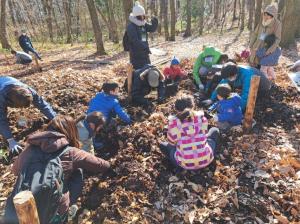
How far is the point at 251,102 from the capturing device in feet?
17.1

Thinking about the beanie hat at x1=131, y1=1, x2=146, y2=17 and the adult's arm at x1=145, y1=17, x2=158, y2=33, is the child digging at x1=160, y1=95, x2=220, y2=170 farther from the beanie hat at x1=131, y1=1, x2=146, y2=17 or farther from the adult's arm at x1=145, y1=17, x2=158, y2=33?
the adult's arm at x1=145, y1=17, x2=158, y2=33

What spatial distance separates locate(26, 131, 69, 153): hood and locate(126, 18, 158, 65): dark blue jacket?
4596mm

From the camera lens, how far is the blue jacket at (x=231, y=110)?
5375mm

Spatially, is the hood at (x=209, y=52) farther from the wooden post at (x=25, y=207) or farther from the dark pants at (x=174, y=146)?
the wooden post at (x=25, y=207)

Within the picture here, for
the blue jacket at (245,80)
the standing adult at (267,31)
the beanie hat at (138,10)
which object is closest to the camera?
the blue jacket at (245,80)

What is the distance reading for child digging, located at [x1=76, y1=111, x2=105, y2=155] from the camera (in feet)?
14.3

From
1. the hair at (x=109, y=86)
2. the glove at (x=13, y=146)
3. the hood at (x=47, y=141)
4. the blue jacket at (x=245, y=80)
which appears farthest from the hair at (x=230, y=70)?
the glove at (x=13, y=146)

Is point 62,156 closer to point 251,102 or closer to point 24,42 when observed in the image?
point 251,102

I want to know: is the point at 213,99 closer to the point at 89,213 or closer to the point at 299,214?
the point at 299,214

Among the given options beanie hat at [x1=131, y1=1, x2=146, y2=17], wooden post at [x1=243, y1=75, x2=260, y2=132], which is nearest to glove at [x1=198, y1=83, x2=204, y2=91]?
wooden post at [x1=243, y1=75, x2=260, y2=132]

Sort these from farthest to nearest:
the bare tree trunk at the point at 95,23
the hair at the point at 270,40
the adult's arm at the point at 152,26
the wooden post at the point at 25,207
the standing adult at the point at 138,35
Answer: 1. the bare tree trunk at the point at 95,23
2. the adult's arm at the point at 152,26
3. the standing adult at the point at 138,35
4. the hair at the point at 270,40
5. the wooden post at the point at 25,207

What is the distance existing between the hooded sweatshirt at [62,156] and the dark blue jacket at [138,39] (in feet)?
13.9

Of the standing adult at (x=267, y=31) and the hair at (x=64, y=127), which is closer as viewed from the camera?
the hair at (x=64, y=127)

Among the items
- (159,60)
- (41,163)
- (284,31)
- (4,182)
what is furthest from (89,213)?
(284,31)
